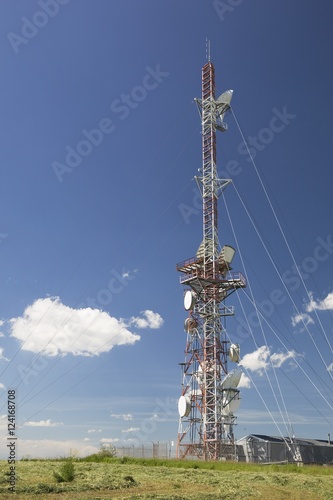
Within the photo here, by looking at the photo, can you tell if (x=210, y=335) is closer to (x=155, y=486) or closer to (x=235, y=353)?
(x=235, y=353)

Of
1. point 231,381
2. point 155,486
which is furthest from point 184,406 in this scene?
point 155,486

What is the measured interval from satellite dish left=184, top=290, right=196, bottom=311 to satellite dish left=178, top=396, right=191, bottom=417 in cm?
918

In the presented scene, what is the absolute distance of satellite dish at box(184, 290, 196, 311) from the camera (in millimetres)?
54469

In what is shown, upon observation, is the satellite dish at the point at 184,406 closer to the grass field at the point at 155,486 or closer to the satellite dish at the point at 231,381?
the satellite dish at the point at 231,381

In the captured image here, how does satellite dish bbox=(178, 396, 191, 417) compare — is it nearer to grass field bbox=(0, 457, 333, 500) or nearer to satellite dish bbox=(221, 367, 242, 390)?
satellite dish bbox=(221, 367, 242, 390)

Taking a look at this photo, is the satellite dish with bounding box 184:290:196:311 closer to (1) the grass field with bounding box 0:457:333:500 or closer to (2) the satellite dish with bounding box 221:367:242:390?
(2) the satellite dish with bounding box 221:367:242:390

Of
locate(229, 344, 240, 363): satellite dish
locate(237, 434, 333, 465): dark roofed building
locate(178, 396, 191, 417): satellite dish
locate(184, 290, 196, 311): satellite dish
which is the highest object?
locate(184, 290, 196, 311): satellite dish

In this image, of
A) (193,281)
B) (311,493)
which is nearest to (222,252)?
(193,281)

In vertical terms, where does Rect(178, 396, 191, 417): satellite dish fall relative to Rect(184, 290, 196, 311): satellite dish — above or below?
below

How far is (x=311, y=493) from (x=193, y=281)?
31.6 meters

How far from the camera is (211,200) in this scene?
57.8m

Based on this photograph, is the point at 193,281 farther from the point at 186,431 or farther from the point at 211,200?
the point at 186,431

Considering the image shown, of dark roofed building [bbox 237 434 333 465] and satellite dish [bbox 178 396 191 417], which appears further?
dark roofed building [bbox 237 434 333 465]

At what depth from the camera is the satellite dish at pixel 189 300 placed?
5447 cm
